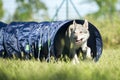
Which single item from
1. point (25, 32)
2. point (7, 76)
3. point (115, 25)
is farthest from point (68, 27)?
point (115, 25)

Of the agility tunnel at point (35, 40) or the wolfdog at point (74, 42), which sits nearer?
the wolfdog at point (74, 42)

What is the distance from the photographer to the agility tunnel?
35.4ft

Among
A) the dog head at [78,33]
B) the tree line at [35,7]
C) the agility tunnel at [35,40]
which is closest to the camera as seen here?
the dog head at [78,33]

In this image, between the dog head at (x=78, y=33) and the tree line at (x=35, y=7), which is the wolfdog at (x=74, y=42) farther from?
the tree line at (x=35, y=7)

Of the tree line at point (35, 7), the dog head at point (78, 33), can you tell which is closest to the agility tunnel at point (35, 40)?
the dog head at point (78, 33)

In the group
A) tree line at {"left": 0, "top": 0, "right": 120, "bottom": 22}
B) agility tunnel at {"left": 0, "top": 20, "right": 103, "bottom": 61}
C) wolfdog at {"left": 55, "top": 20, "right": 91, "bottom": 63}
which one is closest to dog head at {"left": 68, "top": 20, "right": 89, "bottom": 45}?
wolfdog at {"left": 55, "top": 20, "right": 91, "bottom": 63}

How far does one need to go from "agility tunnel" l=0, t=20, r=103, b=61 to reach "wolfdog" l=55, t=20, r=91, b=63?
21 centimetres

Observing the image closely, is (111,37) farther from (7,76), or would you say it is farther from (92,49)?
(7,76)

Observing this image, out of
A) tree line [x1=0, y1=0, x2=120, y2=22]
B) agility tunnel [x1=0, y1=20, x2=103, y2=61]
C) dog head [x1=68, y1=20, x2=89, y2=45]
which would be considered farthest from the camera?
tree line [x1=0, y1=0, x2=120, y2=22]

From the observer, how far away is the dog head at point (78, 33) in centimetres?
1069

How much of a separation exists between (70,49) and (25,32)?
147 centimetres

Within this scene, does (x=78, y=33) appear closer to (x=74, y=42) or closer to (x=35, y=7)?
(x=74, y=42)

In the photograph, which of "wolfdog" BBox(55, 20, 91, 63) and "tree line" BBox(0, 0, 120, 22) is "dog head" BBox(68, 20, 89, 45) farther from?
"tree line" BBox(0, 0, 120, 22)

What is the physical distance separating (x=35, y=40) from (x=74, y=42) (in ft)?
3.61
